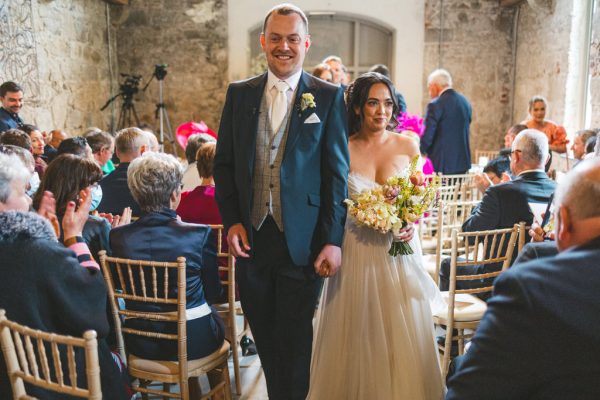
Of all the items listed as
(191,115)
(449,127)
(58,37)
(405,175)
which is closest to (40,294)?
(405,175)

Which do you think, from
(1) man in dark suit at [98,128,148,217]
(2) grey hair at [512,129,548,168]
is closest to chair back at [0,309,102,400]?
(1) man in dark suit at [98,128,148,217]

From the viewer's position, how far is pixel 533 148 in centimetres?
320

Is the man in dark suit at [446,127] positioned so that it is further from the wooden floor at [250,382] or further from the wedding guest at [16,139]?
the wedding guest at [16,139]

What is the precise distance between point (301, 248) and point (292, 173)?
0.31 metres

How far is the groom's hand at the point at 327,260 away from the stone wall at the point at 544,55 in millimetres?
6071

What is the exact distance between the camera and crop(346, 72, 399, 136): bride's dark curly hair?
2.76 m

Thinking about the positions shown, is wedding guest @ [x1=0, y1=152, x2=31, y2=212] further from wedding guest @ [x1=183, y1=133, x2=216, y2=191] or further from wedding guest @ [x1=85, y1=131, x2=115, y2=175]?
wedding guest @ [x1=85, y1=131, x2=115, y2=175]

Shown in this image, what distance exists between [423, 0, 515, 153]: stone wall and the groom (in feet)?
24.5

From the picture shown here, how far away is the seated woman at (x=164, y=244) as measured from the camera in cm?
242

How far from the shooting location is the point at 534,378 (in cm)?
128

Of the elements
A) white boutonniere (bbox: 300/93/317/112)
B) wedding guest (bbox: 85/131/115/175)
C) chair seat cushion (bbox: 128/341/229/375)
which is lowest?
chair seat cushion (bbox: 128/341/229/375)

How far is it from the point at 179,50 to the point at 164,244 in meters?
7.71

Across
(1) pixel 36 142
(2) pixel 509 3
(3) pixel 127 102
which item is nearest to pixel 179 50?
(3) pixel 127 102

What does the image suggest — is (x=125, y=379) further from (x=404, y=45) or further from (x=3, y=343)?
(x=404, y=45)
